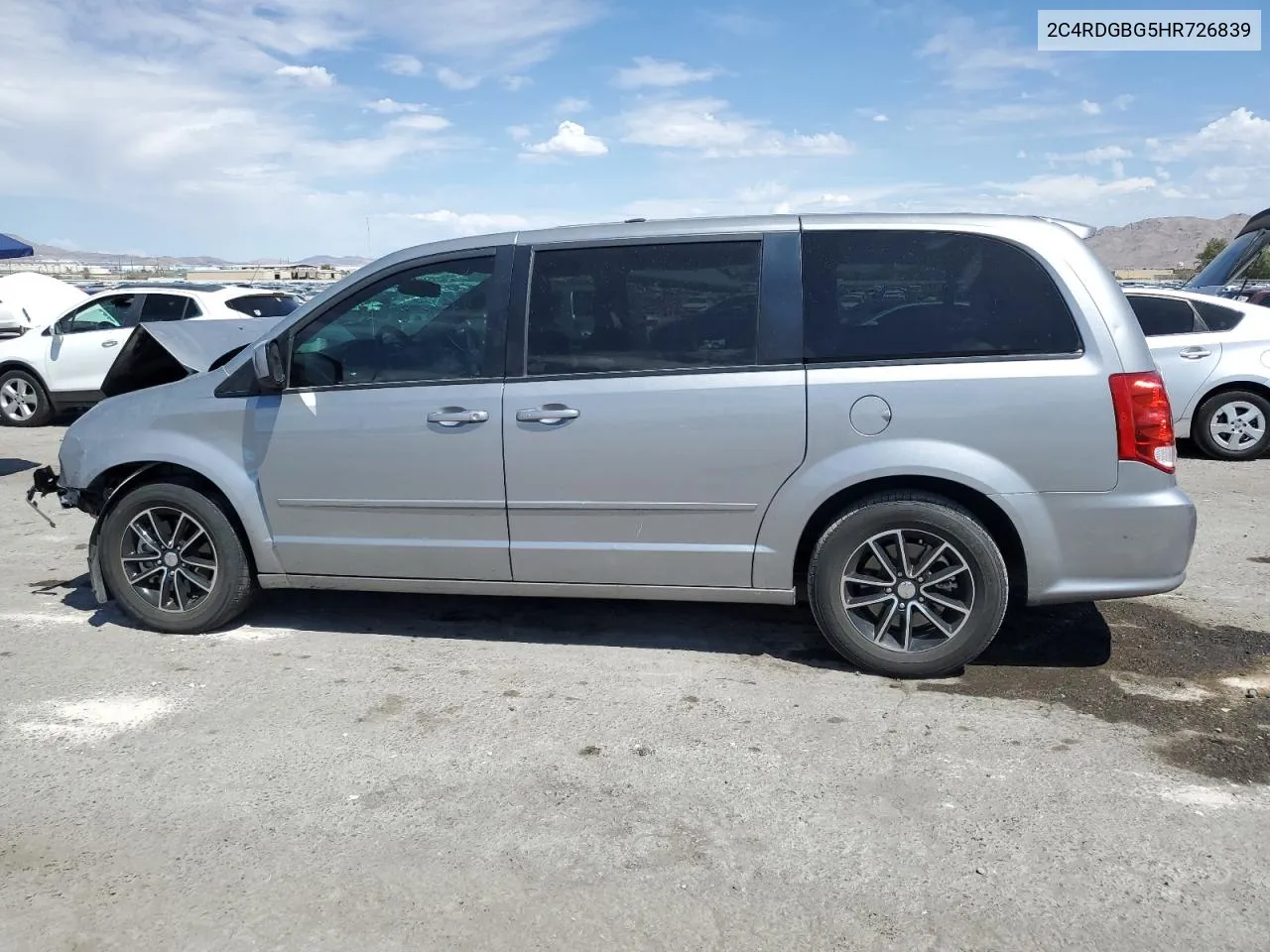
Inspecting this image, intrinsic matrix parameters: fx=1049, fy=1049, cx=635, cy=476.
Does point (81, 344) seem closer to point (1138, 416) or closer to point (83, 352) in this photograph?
point (83, 352)

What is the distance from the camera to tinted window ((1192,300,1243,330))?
31.5 ft

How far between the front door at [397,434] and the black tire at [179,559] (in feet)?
0.91

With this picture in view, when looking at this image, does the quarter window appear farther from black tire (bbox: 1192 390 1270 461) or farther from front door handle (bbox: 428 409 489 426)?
front door handle (bbox: 428 409 489 426)

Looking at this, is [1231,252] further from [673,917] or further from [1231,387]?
[673,917]

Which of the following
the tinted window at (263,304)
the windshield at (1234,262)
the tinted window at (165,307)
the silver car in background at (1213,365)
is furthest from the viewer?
the windshield at (1234,262)

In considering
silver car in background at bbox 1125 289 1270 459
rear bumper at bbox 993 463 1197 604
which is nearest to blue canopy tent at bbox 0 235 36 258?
rear bumper at bbox 993 463 1197 604

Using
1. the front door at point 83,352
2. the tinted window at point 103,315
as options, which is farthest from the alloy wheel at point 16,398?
the tinted window at point 103,315

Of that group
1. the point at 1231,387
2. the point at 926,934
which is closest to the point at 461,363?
the point at 926,934

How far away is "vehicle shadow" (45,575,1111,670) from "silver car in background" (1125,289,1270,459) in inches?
204

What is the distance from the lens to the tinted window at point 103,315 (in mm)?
13062

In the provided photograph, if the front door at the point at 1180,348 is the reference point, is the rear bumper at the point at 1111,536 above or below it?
below

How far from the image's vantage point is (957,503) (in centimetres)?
433

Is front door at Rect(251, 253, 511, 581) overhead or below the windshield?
below

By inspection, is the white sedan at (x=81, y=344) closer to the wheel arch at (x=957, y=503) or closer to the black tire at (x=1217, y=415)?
the wheel arch at (x=957, y=503)
